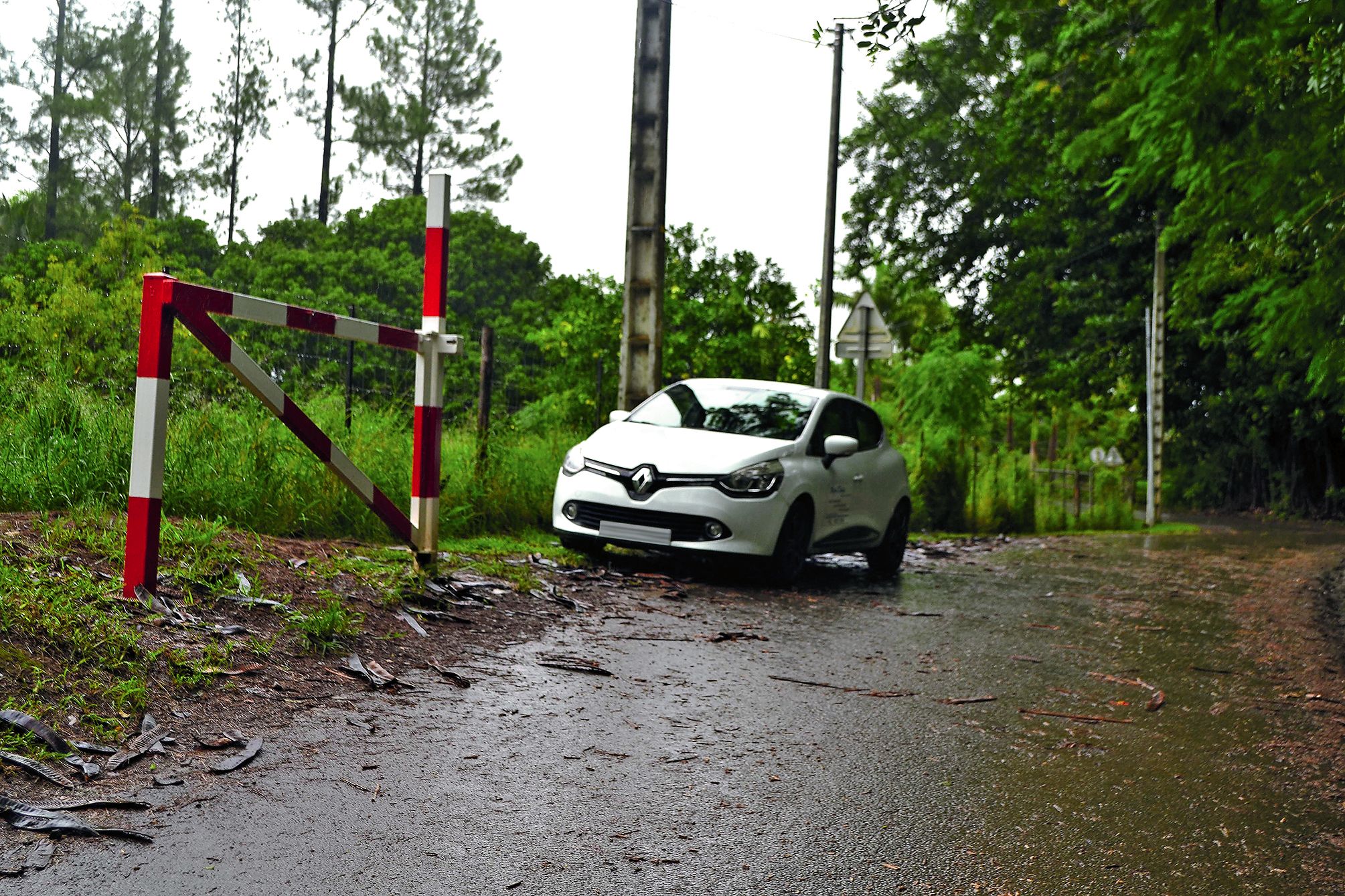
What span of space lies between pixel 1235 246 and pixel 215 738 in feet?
38.4

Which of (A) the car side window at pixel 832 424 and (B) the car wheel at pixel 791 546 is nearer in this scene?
(B) the car wheel at pixel 791 546

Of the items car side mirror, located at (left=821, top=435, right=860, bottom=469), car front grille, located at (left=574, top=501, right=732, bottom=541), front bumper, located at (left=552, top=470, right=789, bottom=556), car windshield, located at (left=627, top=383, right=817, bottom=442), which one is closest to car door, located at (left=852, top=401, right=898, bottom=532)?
car side mirror, located at (left=821, top=435, right=860, bottom=469)

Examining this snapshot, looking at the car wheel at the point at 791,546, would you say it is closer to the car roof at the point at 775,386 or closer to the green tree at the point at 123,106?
the car roof at the point at 775,386

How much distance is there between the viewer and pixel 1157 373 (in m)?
35.0

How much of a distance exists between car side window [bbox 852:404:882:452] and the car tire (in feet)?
9.10

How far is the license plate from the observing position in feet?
32.0

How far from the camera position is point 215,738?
14.9 feet

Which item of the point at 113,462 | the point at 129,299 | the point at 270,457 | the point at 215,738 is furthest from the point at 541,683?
the point at 129,299

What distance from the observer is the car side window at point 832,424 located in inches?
426

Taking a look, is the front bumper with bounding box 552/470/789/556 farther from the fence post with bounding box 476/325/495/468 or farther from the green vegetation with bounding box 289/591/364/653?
the green vegetation with bounding box 289/591/364/653

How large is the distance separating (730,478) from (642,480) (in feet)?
A: 2.16

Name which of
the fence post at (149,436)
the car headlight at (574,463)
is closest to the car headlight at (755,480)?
the car headlight at (574,463)

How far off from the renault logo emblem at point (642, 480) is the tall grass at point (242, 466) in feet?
6.19

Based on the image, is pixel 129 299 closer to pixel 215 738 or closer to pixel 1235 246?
pixel 215 738
